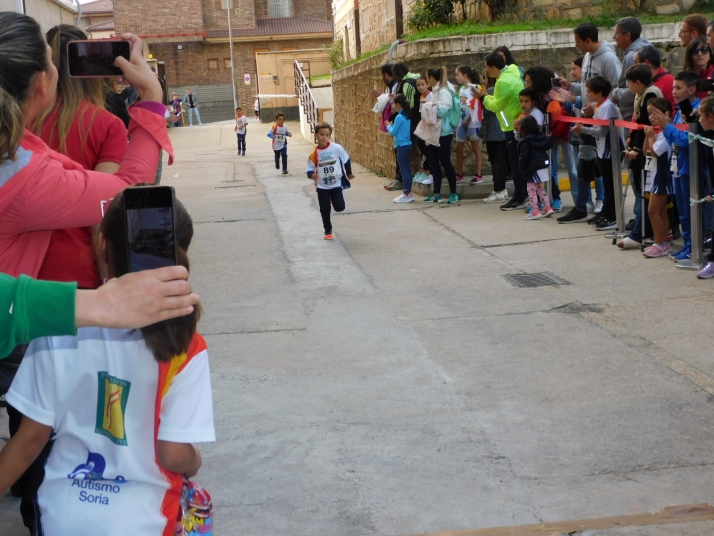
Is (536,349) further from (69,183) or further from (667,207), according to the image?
(69,183)

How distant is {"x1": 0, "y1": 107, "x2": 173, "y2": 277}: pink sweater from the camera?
231 cm

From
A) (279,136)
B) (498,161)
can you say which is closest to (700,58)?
(498,161)

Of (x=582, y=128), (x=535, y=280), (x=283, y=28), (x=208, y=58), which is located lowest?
(x=535, y=280)

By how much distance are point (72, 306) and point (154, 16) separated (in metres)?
55.6

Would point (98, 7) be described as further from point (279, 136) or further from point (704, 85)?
point (704, 85)

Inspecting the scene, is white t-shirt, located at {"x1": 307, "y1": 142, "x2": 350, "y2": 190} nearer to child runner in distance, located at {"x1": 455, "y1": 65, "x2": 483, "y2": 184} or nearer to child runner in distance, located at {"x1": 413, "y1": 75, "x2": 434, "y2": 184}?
child runner in distance, located at {"x1": 413, "y1": 75, "x2": 434, "y2": 184}

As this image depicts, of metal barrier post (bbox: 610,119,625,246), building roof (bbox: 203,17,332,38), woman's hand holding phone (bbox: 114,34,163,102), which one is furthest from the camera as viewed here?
building roof (bbox: 203,17,332,38)

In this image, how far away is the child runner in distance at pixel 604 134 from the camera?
9.06 metres

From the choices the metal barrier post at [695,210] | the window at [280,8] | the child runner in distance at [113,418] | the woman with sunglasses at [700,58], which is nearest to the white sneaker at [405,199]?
the woman with sunglasses at [700,58]

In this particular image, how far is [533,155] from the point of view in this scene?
10078 mm

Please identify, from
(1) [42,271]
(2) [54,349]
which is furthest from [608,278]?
(2) [54,349]

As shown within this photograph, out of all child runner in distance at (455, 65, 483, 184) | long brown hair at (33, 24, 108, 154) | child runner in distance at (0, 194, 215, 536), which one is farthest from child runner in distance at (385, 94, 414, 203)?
child runner in distance at (0, 194, 215, 536)

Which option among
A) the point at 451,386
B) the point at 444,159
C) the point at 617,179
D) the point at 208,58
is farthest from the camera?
the point at 208,58

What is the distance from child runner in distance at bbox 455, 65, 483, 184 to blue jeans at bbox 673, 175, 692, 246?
179 inches
